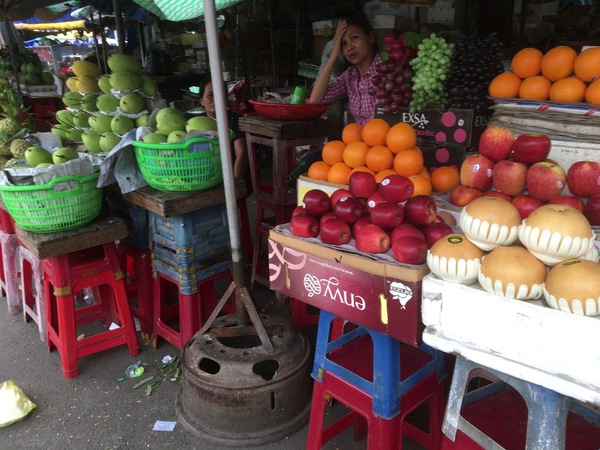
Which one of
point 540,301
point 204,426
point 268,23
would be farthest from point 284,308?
point 268,23

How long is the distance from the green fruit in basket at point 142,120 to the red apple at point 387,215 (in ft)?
6.43

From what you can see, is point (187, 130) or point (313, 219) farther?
point (187, 130)

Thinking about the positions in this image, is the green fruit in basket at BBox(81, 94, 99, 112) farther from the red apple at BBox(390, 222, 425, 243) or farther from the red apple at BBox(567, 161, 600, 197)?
the red apple at BBox(567, 161, 600, 197)

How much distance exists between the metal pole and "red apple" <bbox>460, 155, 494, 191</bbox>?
1.13 meters

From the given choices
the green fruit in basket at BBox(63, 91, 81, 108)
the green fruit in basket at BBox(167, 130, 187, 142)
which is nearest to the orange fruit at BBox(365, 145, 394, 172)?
the green fruit in basket at BBox(167, 130, 187, 142)

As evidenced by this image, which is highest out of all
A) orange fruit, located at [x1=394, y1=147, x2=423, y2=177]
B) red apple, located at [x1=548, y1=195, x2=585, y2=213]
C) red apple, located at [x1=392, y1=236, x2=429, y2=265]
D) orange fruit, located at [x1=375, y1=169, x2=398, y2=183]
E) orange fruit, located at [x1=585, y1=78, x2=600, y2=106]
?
orange fruit, located at [x1=585, y1=78, x2=600, y2=106]

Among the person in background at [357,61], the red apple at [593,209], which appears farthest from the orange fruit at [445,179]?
the person in background at [357,61]

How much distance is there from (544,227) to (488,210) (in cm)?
17

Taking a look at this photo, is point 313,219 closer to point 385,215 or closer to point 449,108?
point 385,215

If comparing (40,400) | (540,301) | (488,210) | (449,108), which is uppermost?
(449,108)

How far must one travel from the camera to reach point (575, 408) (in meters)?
1.66

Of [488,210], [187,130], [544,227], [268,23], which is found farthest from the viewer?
[268,23]

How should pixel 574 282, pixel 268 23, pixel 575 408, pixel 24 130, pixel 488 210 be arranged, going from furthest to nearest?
1. pixel 268 23
2. pixel 24 130
3. pixel 575 408
4. pixel 488 210
5. pixel 574 282

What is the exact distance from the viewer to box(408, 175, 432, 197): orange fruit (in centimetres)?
200
